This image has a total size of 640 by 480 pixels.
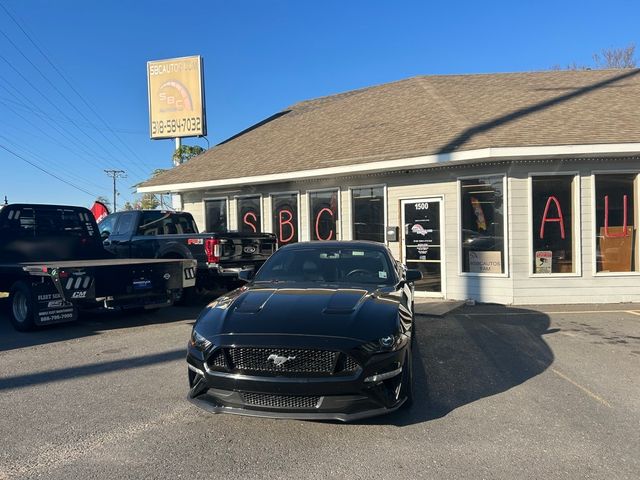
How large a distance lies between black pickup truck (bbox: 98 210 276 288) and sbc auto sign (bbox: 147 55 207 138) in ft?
35.6

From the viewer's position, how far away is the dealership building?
33.3 feet

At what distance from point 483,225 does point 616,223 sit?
264cm

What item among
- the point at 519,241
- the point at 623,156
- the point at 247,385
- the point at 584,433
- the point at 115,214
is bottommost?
the point at 584,433

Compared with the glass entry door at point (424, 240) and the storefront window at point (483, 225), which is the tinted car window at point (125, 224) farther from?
the storefront window at point (483, 225)

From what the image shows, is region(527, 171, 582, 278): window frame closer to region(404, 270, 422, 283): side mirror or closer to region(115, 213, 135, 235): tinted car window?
region(404, 270, 422, 283): side mirror

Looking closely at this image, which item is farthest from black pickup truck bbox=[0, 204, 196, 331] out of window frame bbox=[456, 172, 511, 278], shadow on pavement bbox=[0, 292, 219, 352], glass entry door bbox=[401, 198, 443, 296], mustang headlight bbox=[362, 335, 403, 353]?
window frame bbox=[456, 172, 511, 278]

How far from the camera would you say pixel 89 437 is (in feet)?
12.8

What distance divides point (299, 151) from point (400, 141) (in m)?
3.16

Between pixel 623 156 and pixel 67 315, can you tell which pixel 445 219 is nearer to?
pixel 623 156

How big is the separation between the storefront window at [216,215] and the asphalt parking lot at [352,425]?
8153 millimetres

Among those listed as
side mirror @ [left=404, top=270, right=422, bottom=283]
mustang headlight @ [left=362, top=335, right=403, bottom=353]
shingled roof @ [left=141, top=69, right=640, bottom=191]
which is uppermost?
shingled roof @ [left=141, top=69, right=640, bottom=191]

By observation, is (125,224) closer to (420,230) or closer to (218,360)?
(420,230)

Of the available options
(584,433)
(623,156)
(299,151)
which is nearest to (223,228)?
(299,151)

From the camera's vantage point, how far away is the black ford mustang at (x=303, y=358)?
358 centimetres
